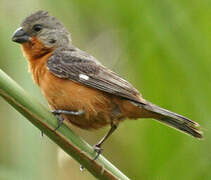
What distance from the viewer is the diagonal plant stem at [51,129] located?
1.75 meters

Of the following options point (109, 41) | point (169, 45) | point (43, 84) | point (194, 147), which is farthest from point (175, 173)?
point (109, 41)

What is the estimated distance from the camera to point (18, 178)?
233 centimetres

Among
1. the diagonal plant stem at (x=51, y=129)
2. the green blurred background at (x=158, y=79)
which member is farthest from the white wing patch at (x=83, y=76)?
the diagonal plant stem at (x=51, y=129)

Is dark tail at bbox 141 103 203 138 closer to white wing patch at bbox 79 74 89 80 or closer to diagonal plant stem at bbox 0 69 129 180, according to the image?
white wing patch at bbox 79 74 89 80

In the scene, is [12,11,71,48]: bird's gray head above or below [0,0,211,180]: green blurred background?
below

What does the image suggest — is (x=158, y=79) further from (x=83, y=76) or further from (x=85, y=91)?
(x=83, y=76)

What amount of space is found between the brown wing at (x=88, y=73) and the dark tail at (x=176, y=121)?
0.61ft

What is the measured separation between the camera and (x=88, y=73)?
3688mm

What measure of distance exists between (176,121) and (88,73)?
3.22 ft

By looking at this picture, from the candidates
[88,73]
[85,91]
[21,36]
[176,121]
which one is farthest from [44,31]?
[176,121]

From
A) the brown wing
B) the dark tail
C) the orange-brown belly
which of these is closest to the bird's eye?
the brown wing

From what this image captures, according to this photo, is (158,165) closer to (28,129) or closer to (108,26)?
(28,129)

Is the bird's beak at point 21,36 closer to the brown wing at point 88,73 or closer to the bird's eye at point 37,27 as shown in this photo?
the bird's eye at point 37,27

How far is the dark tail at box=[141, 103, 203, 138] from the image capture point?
2.94 m
